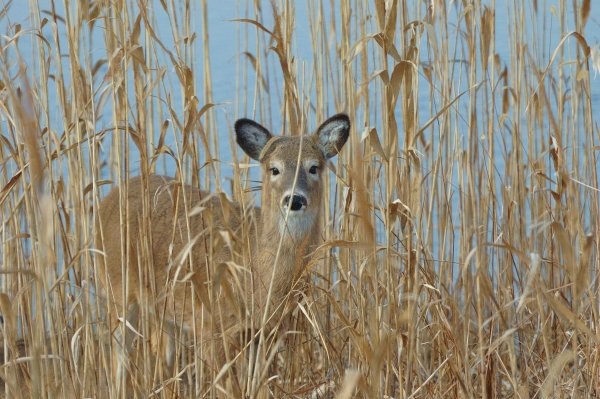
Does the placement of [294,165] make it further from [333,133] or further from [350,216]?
[350,216]

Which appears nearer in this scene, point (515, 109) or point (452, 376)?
point (452, 376)

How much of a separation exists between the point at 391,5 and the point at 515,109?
1.90 m

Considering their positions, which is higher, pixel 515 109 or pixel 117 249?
pixel 515 109

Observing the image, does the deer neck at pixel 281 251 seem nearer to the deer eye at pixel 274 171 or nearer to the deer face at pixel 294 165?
the deer face at pixel 294 165

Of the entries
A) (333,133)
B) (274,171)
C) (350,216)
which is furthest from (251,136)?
(350,216)

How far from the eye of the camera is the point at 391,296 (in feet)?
9.98

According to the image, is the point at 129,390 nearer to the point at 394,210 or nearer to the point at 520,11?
the point at 394,210

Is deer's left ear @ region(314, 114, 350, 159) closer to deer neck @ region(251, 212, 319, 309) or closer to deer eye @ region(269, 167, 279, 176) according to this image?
deer eye @ region(269, 167, 279, 176)

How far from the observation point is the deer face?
4.24 meters

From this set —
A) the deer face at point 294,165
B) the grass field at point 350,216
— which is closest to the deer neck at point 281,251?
the deer face at point 294,165

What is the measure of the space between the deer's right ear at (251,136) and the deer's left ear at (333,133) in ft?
0.76

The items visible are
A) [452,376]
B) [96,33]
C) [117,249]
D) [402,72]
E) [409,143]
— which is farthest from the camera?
[96,33]

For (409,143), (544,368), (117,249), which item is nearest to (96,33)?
(117,249)

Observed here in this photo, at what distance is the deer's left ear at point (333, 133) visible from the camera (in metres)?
4.18
